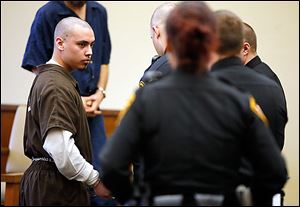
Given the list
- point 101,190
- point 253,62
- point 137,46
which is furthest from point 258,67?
point 137,46

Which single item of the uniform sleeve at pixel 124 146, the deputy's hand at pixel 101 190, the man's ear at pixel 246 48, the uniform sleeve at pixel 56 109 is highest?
the man's ear at pixel 246 48

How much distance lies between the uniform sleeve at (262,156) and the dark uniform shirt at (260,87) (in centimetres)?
28

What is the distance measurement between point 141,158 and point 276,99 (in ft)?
2.49

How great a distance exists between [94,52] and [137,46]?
1.09 m

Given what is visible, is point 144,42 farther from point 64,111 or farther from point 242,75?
point 242,75

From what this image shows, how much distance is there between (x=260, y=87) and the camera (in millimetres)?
2254

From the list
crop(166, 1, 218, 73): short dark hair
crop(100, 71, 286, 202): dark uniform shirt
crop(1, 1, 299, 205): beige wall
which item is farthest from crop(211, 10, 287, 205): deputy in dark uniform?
crop(1, 1, 299, 205): beige wall

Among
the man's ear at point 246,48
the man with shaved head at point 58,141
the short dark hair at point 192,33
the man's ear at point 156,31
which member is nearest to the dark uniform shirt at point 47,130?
the man with shaved head at point 58,141

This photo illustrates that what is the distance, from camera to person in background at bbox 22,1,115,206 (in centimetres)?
353

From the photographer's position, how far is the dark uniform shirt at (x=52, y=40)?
3521 mm

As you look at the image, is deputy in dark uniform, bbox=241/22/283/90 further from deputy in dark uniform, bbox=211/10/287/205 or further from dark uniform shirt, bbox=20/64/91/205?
dark uniform shirt, bbox=20/64/91/205

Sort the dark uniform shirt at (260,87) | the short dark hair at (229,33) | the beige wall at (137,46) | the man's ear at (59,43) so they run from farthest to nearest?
the beige wall at (137,46)
the man's ear at (59,43)
the dark uniform shirt at (260,87)
the short dark hair at (229,33)

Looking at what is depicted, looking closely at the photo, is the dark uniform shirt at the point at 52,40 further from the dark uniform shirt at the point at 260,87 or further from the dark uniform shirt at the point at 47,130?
the dark uniform shirt at the point at 260,87

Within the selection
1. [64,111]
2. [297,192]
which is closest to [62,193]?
[64,111]
